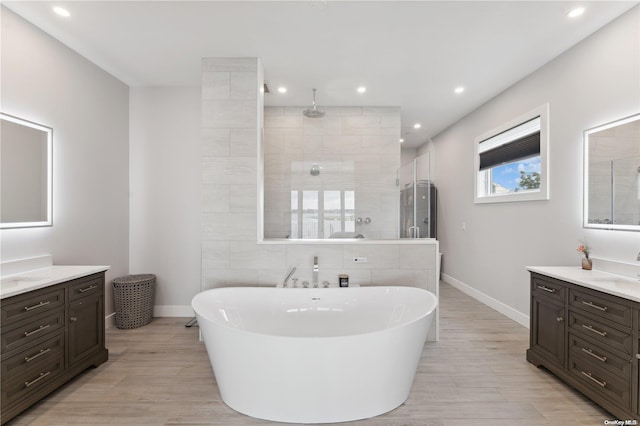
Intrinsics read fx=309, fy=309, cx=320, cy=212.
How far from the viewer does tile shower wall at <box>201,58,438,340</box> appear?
304 cm

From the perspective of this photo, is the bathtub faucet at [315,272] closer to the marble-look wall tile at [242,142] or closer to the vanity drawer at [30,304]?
the marble-look wall tile at [242,142]

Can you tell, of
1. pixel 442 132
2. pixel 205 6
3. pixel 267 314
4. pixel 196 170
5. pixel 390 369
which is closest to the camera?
pixel 390 369

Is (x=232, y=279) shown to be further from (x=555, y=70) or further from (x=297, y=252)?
(x=555, y=70)

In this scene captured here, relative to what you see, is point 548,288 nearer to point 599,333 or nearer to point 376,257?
point 599,333

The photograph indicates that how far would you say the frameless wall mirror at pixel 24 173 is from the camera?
2252 millimetres

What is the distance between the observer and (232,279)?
10.00ft

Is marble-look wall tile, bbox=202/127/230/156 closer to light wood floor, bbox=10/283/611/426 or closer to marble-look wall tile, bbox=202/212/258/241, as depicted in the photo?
marble-look wall tile, bbox=202/212/258/241

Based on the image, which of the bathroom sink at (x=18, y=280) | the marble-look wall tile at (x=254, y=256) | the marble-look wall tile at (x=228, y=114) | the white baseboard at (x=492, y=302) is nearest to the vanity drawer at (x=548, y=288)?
the white baseboard at (x=492, y=302)

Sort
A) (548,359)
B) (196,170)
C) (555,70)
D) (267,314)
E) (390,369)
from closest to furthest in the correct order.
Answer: (390,369) → (548,359) → (267,314) → (555,70) → (196,170)

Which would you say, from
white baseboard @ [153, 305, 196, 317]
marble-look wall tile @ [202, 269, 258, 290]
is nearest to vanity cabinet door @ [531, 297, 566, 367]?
marble-look wall tile @ [202, 269, 258, 290]

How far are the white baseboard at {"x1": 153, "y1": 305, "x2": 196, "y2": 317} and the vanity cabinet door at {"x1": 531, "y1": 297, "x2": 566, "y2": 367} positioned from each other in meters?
3.47

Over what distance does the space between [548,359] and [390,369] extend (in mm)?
1432

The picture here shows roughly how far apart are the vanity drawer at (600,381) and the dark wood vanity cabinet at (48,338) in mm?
3540

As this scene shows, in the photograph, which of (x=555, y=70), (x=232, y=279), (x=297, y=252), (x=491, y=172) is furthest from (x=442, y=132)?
(x=232, y=279)
